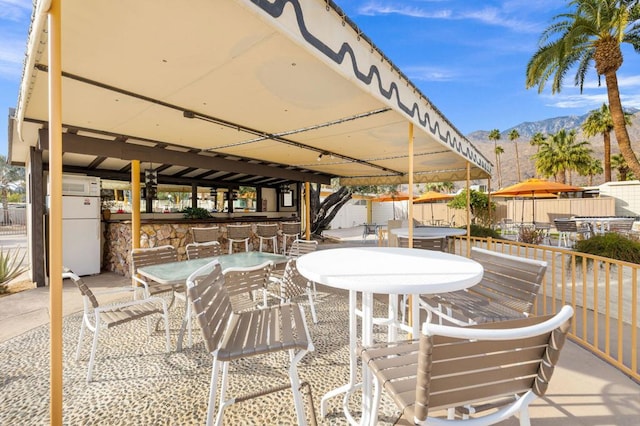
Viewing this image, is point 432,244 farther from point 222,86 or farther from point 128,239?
point 128,239

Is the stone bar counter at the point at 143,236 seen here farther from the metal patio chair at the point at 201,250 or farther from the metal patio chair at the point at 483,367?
the metal patio chair at the point at 483,367

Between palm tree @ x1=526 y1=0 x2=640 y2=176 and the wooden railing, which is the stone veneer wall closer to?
the wooden railing

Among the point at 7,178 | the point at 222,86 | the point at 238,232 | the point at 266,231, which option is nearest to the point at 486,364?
the point at 222,86

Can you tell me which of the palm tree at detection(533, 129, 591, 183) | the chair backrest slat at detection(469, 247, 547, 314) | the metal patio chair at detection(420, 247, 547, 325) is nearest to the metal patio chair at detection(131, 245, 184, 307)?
the metal patio chair at detection(420, 247, 547, 325)

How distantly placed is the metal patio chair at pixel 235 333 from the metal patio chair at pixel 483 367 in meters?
0.66

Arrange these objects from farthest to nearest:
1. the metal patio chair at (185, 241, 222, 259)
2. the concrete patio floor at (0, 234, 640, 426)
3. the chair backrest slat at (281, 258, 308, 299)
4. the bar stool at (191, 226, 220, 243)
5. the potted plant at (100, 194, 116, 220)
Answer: the potted plant at (100, 194, 116, 220), the bar stool at (191, 226, 220, 243), the metal patio chair at (185, 241, 222, 259), the chair backrest slat at (281, 258, 308, 299), the concrete patio floor at (0, 234, 640, 426)

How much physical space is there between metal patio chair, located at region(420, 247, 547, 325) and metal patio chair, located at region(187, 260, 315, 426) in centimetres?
110

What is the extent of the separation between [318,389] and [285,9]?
242cm

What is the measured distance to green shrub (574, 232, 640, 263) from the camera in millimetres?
3652

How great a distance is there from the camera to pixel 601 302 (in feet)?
12.2

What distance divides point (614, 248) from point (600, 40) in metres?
8.04

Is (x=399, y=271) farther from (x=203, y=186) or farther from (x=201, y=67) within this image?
(x=203, y=186)

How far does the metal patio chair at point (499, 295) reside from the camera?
83.1 inches

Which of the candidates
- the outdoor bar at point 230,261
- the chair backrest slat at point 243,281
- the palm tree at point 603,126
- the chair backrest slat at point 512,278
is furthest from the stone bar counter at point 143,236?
the palm tree at point 603,126
